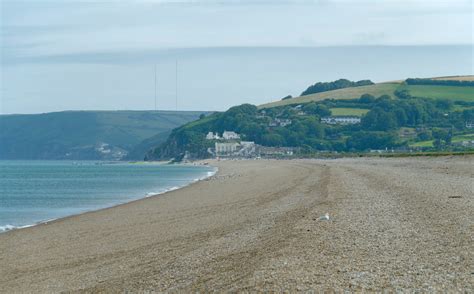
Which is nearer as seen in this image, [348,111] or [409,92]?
[348,111]

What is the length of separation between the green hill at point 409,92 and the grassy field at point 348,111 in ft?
30.6

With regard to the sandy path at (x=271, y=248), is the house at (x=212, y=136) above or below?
below

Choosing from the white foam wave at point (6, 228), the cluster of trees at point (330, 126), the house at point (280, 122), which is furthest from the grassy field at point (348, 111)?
the white foam wave at point (6, 228)

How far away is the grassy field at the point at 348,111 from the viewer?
15875cm

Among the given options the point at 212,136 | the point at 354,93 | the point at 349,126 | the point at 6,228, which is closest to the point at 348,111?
the point at 349,126

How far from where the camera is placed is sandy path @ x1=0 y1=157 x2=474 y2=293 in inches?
428

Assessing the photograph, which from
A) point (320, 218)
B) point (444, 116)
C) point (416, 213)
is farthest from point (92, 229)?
point (444, 116)

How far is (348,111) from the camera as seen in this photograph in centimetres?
16300

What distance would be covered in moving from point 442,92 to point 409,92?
8197mm

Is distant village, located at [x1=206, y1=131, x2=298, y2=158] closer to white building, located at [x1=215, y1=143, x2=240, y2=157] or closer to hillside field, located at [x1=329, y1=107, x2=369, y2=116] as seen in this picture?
white building, located at [x1=215, y1=143, x2=240, y2=157]

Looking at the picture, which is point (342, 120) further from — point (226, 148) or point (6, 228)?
point (6, 228)

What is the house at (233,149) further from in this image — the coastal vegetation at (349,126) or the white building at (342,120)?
the white building at (342,120)

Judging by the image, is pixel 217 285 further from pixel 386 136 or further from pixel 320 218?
pixel 386 136

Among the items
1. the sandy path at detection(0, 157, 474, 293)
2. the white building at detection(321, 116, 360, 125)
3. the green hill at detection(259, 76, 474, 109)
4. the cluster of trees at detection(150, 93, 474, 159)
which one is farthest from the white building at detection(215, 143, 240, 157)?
the sandy path at detection(0, 157, 474, 293)
